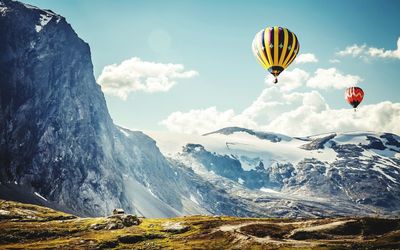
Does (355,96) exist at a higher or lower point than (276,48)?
lower

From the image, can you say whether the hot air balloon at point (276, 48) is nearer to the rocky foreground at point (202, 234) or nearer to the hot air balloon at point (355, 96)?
the rocky foreground at point (202, 234)

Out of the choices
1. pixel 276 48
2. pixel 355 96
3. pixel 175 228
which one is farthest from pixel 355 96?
pixel 175 228

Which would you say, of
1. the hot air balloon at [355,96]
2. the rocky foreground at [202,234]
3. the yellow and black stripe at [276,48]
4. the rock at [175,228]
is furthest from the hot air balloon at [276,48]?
the hot air balloon at [355,96]

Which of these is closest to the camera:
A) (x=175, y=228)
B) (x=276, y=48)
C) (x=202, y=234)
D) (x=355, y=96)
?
(x=202, y=234)

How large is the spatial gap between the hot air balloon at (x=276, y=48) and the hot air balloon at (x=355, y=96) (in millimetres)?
47816

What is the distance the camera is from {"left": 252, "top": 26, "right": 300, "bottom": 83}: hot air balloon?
347 ft

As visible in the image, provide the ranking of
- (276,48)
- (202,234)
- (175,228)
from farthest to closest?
(175,228)
(276,48)
(202,234)

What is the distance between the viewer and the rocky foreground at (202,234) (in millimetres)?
84994

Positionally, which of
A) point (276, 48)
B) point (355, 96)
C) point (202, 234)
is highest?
point (276, 48)

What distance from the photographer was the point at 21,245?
104 m

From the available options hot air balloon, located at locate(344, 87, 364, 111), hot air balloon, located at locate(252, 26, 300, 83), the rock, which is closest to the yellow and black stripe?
hot air balloon, located at locate(252, 26, 300, 83)

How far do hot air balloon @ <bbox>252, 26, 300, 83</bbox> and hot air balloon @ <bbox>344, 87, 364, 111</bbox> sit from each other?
4782 cm

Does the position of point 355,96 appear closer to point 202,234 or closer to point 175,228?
point 202,234

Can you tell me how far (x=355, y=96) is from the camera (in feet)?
485
